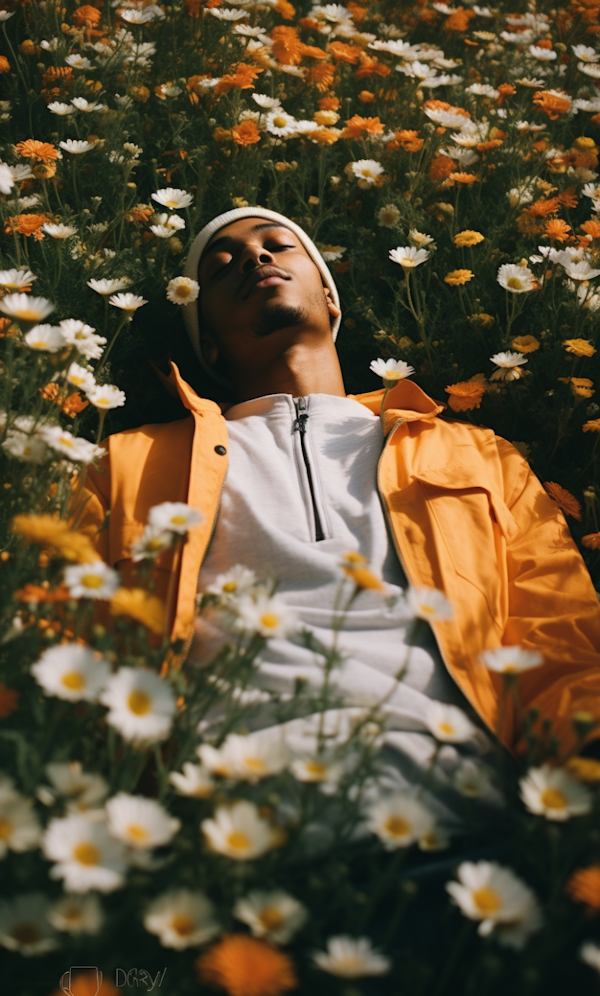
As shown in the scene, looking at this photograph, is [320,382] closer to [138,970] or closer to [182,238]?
[182,238]

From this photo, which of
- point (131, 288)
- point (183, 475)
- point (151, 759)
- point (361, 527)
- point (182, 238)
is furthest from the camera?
point (182, 238)

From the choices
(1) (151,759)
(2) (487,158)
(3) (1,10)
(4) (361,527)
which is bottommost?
(1) (151,759)

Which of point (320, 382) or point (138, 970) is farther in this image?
point (320, 382)

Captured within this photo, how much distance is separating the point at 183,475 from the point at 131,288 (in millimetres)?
1089

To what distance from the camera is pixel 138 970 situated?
133cm

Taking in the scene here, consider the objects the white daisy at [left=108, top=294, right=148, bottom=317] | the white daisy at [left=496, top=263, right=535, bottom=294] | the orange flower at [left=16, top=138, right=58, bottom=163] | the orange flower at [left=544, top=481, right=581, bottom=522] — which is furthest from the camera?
the orange flower at [left=16, top=138, right=58, bottom=163]

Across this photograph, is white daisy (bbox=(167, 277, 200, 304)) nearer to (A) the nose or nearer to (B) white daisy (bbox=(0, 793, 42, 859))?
(A) the nose

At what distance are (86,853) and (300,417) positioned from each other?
1684mm

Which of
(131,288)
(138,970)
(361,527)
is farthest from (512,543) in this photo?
(131,288)

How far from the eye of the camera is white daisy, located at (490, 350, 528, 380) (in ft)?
9.23

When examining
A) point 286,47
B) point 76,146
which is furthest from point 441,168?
point 76,146

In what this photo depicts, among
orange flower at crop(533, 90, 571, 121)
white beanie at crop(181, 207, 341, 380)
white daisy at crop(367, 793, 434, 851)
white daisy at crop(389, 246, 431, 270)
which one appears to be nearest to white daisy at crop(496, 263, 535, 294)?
white daisy at crop(389, 246, 431, 270)

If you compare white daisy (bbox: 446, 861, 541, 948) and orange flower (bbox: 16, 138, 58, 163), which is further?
orange flower (bbox: 16, 138, 58, 163)

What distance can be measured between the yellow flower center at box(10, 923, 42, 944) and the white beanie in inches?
91.6
